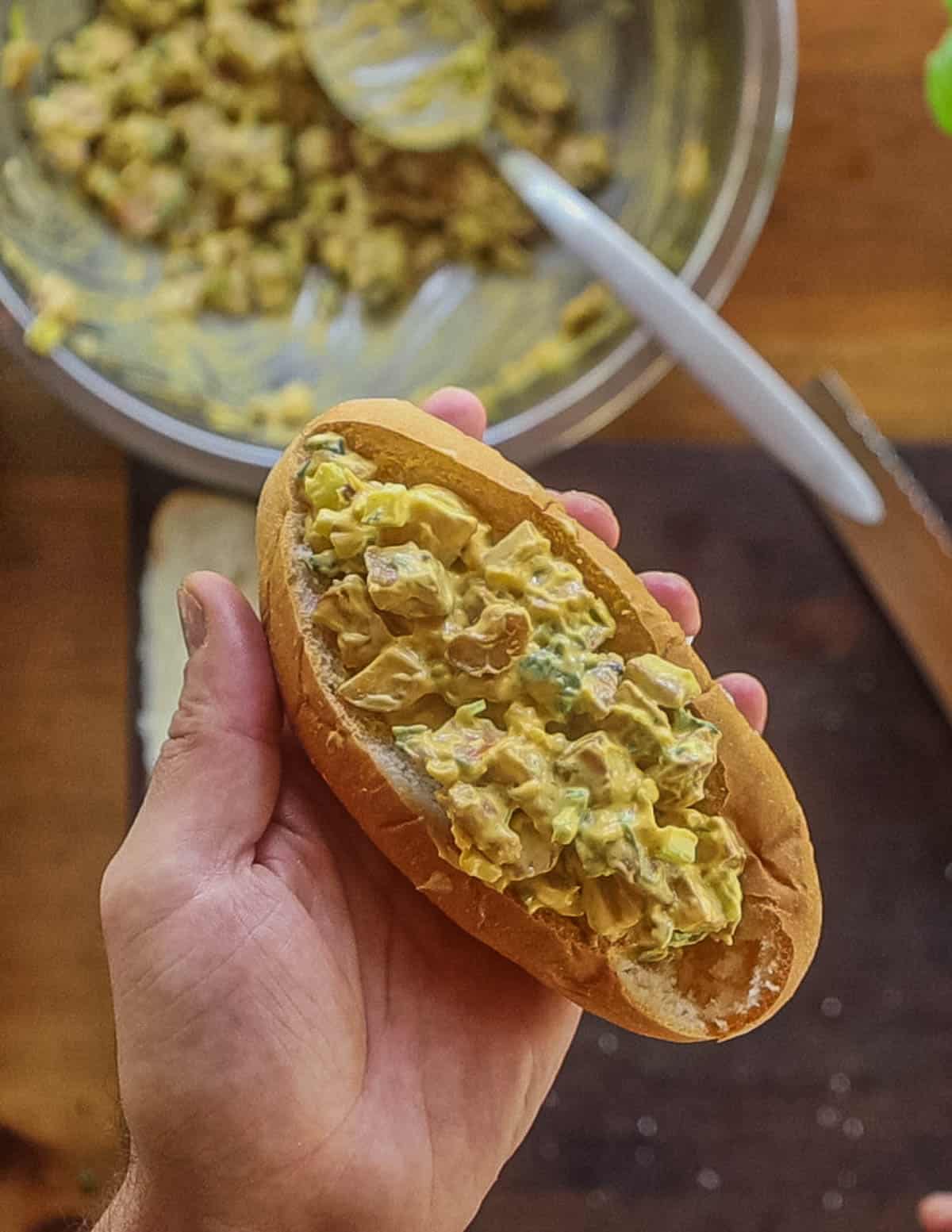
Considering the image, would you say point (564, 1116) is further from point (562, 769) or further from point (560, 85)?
point (560, 85)

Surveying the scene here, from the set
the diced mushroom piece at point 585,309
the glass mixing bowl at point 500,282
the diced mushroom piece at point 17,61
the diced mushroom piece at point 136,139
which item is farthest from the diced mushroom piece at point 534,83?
the diced mushroom piece at point 17,61

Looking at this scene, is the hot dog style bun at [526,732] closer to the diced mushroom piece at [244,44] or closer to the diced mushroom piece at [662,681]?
the diced mushroom piece at [662,681]

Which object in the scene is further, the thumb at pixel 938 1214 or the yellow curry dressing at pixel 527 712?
the thumb at pixel 938 1214

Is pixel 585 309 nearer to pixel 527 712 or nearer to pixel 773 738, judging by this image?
pixel 773 738

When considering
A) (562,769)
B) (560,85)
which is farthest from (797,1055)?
(560,85)

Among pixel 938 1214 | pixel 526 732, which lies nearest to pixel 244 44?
pixel 526 732
